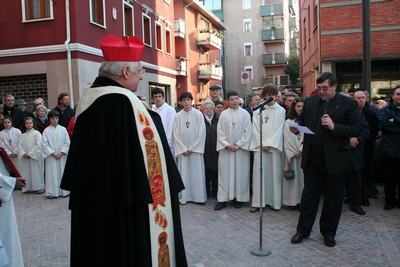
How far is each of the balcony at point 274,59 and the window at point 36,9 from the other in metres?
36.3

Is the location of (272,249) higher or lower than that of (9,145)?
lower

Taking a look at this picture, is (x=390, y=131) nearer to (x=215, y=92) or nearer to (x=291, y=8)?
(x=215, y=92)

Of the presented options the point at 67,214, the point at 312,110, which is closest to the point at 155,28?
the point at 67,214

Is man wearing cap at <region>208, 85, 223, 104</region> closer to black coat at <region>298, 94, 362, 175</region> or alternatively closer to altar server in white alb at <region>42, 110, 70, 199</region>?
altar server in white alb at <region>42, 110, 70, 199</region>

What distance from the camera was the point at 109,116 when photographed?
9.58 feet

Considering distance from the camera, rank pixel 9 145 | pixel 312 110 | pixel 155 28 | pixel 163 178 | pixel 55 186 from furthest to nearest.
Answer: pixel 155 28 → pixel 9 145 → pixel 55 186 → pixel 312 110 → pixel 163 178

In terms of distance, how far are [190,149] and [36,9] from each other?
10.5m

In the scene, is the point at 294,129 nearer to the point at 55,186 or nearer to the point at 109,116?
the point at 109,116

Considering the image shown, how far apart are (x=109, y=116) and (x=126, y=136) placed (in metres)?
0.18

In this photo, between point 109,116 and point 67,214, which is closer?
point 109,116

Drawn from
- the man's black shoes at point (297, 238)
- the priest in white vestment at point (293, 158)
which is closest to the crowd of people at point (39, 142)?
the priest in white vestment at point (293, 158)

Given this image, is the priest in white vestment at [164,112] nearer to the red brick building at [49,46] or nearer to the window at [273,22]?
the red brick building at [49,46]

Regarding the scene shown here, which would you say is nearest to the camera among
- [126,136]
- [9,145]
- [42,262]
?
[126,136]

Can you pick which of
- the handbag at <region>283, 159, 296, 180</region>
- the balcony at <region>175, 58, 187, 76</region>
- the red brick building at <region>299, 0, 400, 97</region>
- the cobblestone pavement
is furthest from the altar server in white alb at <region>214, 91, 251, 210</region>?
the balcony at <region>175, 58, 187, 76</region>
